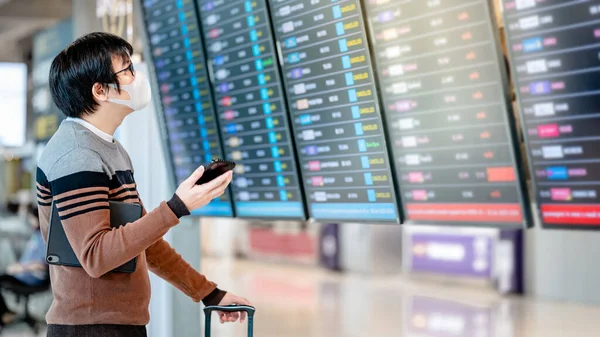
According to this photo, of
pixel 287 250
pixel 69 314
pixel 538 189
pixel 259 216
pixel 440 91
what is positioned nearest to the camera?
pixel 69 314

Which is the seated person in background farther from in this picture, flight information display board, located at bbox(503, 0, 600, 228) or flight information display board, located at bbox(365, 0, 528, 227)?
flight information display board, located at bbox(503, 0, 600, 228)

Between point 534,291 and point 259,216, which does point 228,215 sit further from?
point 534,291

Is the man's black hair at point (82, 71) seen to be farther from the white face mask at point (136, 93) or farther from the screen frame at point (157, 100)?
the screen frame at point (157, 100)

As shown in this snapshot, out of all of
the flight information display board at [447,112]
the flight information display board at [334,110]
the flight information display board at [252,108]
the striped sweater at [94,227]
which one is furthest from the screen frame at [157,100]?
the striped sweater at [94,227]

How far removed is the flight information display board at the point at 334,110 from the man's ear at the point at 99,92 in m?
1.23

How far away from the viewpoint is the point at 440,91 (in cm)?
279

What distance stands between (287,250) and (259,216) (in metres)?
10.8

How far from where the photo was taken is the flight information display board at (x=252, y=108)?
3447 millimetres

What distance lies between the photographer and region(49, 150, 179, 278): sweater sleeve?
194 cm

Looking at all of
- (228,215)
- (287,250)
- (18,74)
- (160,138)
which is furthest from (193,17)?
(287,250)

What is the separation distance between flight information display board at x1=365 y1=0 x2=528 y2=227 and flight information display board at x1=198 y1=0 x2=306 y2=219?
65 centimetres

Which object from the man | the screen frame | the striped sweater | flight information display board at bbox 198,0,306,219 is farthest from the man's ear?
the screen frame

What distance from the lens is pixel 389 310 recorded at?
8484mm

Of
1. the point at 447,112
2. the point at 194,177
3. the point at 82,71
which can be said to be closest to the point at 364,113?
the point at 447,112
